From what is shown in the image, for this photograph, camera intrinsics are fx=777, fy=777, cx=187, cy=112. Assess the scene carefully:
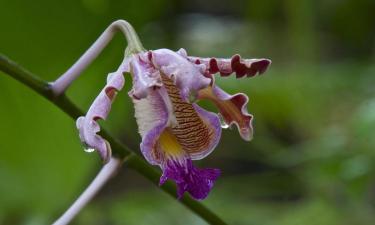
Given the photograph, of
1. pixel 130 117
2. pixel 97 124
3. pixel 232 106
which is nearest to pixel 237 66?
pixel 232 106

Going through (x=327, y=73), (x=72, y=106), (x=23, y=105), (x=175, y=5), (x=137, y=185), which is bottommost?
(x=137, y=185)

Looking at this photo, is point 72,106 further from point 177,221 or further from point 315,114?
point 315,114

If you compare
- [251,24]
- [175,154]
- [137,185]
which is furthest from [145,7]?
[175,154]

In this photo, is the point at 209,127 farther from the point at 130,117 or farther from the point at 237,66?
the point at 130,117

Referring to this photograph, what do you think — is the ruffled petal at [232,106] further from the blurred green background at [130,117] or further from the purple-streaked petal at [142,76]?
the blurred green background at [130,117]

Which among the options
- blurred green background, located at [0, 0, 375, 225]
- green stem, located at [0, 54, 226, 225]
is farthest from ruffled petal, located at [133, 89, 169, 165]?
blurred green background, located at [0, 0, 375, 225]

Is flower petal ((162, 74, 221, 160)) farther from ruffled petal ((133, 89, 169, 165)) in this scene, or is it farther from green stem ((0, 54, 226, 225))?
green stem ((0, 54, 226, 225))
